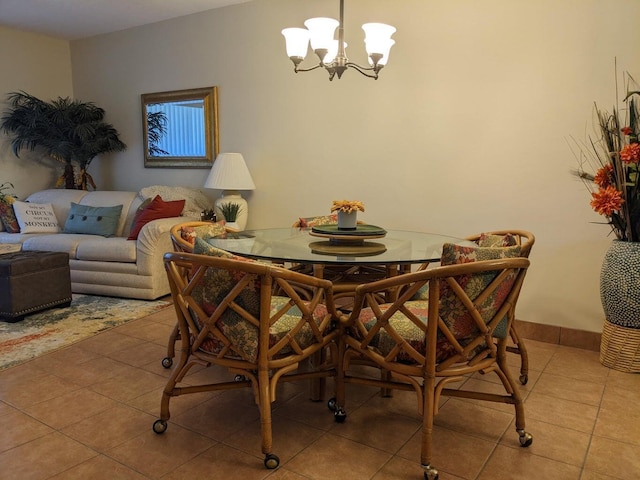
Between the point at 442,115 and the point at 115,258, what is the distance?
2.85m

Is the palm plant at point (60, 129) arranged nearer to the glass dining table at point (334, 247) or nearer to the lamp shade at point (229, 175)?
the lamp shade at point (229, 175)

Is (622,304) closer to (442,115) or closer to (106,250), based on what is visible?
(442,115)

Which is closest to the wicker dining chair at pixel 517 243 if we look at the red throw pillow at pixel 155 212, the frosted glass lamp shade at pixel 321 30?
the frosted glass lamp shade at pixel 321 30

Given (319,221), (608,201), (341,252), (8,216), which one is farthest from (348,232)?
(8,216)

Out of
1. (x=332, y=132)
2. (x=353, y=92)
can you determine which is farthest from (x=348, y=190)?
(x=353, y=92)

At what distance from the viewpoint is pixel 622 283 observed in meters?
2.53

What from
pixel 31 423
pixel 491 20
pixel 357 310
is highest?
pixel 491 20

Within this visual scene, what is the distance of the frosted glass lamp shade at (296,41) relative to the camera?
8.02 feet

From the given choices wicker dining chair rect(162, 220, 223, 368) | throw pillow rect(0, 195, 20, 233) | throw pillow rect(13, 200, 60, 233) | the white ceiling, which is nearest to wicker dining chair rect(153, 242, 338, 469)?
wicker dining chair rect(162, 220, 223, 368)

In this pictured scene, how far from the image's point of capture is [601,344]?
2.75m

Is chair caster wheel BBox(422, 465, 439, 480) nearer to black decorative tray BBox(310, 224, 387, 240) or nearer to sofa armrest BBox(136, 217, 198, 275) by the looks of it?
black decorative tray BBox(310, 224, 387, 240)

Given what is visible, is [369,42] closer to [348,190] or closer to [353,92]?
[353,92]

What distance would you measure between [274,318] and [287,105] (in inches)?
107

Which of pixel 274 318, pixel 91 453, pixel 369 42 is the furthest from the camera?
pixel 369 42
